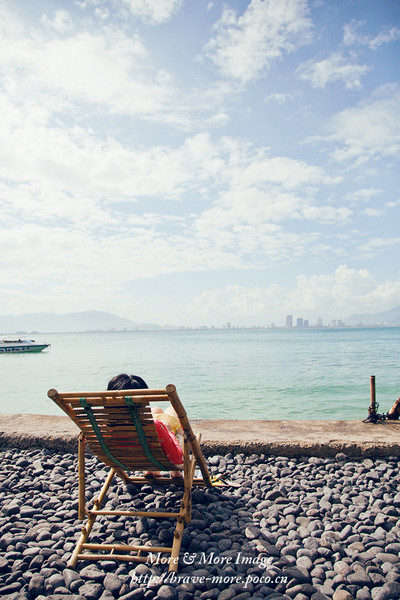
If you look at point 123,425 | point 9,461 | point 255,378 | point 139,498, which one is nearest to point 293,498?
point 139,498

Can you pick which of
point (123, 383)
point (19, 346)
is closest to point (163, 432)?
point (123, 383)

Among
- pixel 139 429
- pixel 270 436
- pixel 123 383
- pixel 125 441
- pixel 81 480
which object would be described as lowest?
pixel 270 436

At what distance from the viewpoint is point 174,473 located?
3.72 m

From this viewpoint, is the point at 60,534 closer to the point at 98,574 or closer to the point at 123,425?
the point at 98,574

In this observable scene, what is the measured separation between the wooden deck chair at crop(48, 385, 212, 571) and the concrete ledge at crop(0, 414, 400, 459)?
Answer: 157 cm

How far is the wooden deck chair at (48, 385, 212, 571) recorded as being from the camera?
286cm

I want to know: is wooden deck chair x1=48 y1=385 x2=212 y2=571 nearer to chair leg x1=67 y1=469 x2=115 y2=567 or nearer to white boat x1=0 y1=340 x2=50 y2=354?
chair leg x1=67 y1=469 x2=115 y2=567

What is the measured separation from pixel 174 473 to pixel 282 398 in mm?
11954

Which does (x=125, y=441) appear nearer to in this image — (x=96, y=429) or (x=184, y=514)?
(x=96, y=429)

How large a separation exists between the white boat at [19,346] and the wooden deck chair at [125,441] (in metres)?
47.1

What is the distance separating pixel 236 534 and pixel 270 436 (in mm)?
2163

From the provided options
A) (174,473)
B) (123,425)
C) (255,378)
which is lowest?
(255,378)

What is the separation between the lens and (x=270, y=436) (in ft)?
17.2

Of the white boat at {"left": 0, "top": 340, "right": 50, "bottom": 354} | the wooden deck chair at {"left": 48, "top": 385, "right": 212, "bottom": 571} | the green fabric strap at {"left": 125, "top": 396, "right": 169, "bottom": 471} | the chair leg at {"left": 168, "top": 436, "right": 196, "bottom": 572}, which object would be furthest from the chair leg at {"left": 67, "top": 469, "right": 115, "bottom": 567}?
the white boat at {"left": 0, "top": 340, "right": 50, "bottom": 354}
